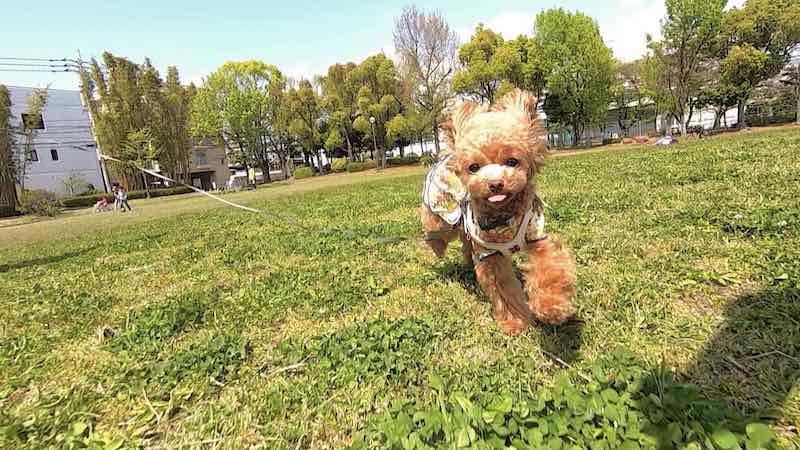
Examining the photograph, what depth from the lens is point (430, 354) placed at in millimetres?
2561

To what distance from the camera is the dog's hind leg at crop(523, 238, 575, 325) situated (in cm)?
244

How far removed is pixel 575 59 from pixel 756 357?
46.0m

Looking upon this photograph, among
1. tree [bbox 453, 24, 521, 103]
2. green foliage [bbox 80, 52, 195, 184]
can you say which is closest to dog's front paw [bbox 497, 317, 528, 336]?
tree [bbox 453, 24, 521, 103]

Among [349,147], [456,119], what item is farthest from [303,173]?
[456,119]

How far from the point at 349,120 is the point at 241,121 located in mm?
12715

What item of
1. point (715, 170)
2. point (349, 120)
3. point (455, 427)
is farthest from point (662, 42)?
point (455, 427)

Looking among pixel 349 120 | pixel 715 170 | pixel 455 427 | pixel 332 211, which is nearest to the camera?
pixel 455 427

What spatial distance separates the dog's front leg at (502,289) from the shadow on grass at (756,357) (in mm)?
1038

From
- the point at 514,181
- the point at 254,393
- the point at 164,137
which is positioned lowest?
the point at 254,393

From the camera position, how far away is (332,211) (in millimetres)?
10430

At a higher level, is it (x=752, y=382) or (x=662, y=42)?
(x=662, y=42)

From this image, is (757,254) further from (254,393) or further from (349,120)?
(349,120)

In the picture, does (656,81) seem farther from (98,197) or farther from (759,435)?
(98,197)

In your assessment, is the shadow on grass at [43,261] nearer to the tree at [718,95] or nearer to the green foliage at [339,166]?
the green foliage at [339,166]
